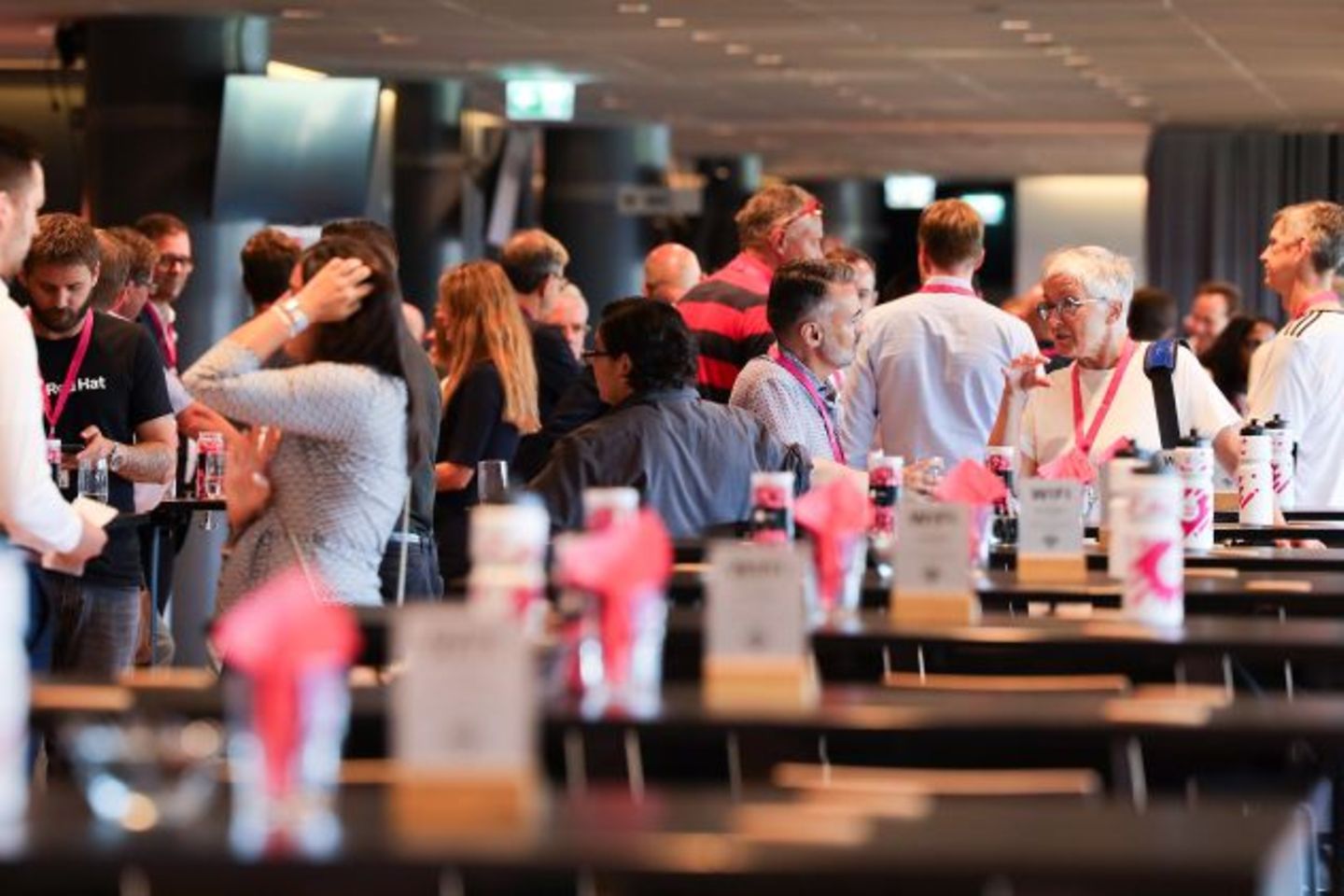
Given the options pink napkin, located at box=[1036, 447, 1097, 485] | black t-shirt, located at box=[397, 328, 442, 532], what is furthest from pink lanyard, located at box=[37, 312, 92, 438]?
pink napkin, located at box=[1036, 447, 1097, 485]

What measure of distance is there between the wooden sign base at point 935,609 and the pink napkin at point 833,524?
12 cm

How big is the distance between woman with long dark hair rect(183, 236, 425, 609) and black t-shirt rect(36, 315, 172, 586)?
165 cm

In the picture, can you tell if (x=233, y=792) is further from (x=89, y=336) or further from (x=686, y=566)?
(x=89, y=336)

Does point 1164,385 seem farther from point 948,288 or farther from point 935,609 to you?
point 935,609

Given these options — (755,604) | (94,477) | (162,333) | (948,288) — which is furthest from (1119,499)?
(162,333)

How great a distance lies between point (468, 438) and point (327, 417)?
2770 millimetres

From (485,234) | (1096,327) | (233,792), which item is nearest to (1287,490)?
(1096,327)

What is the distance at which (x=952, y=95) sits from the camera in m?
19.1

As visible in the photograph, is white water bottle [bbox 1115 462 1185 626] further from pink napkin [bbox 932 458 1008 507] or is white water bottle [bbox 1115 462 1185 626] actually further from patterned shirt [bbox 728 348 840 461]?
patterned shirt [bbox 728 348 840 461]

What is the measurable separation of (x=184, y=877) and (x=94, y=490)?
14.5 ft

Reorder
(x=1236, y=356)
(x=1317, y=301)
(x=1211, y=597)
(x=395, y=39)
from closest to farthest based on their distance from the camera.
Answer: (x=1211, y=597), (x=1317, y=301), (x=1236, y=356), (x=395, y=39)

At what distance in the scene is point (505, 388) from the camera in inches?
322

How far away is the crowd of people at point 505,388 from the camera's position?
546 centimetres

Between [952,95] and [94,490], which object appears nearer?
[94,490]
